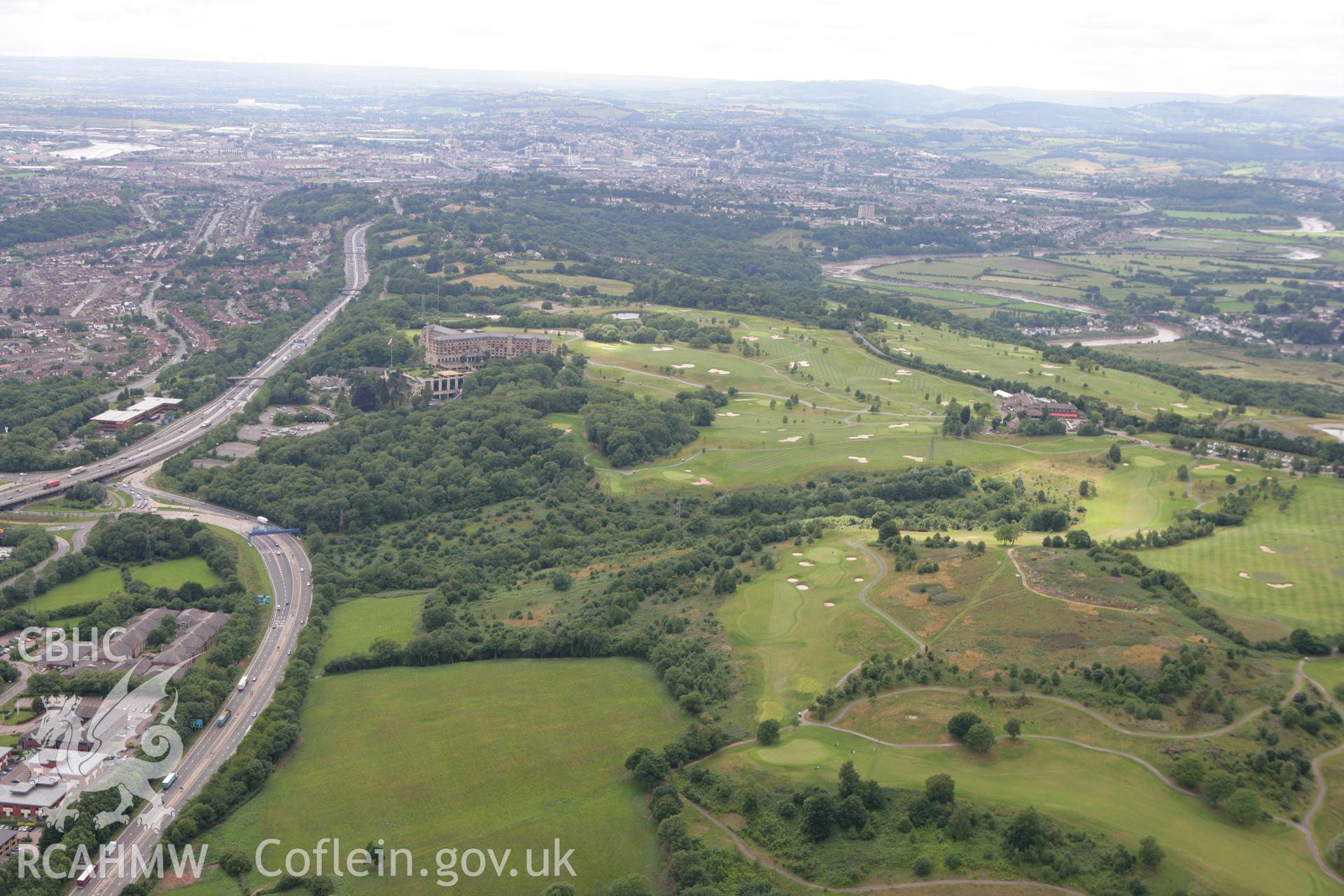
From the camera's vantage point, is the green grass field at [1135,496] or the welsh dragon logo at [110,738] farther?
the green grass field at [1135,496]

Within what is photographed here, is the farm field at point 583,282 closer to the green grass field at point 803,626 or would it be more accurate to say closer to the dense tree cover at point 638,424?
the dense tree cover at point 638,424

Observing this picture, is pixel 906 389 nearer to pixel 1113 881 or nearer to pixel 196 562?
pixel 196 562

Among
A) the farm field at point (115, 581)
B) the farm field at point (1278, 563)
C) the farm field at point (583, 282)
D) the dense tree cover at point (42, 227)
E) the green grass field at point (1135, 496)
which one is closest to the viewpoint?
the farm field at point (1278, 563)

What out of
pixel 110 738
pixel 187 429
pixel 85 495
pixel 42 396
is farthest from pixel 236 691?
pixel 42 396

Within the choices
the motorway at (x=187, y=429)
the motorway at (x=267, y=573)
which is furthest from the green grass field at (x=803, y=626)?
the motorway at (x=187, y=429)

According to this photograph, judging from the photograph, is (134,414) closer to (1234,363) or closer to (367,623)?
(367,623)

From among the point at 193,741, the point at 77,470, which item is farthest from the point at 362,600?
the point at 77,470

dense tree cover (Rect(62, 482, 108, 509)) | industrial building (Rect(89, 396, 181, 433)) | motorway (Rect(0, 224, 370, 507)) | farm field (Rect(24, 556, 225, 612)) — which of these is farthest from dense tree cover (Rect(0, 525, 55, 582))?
industrial building (Rect(89, 396, 181, 433))
